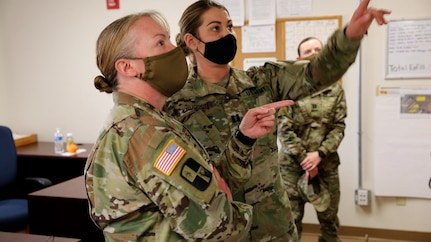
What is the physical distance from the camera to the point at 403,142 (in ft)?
11.5

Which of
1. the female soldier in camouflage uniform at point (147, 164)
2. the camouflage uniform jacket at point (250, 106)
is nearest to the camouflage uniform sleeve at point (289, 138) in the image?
the camouflage uniform jacket at point (250, 106)

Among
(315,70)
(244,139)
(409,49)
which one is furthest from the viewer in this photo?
(409,49)

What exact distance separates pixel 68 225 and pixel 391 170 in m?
2.55

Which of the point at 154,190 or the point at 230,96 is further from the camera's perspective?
the point at 230,96

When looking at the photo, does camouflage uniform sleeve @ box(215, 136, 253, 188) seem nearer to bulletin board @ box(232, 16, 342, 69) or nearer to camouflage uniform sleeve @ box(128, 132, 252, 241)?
camouflage uniform sleeve @ box(128, 132, 252, 241)

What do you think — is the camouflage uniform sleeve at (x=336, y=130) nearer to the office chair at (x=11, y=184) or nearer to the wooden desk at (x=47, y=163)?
the wooden desk at (x=47, y=163)

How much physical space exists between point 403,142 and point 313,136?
3.05 ft

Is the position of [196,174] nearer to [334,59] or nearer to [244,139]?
[244,139]

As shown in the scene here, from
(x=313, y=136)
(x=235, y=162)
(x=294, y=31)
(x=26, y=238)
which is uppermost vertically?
(x=294, y=31)

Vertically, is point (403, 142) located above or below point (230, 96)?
below

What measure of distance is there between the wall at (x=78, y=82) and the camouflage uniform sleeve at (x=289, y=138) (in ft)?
2.59

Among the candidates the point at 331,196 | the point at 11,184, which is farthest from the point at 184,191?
the point at 11,184

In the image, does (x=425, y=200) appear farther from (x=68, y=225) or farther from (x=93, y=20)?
(x=93, y=20)

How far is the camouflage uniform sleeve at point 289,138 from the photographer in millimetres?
3012
